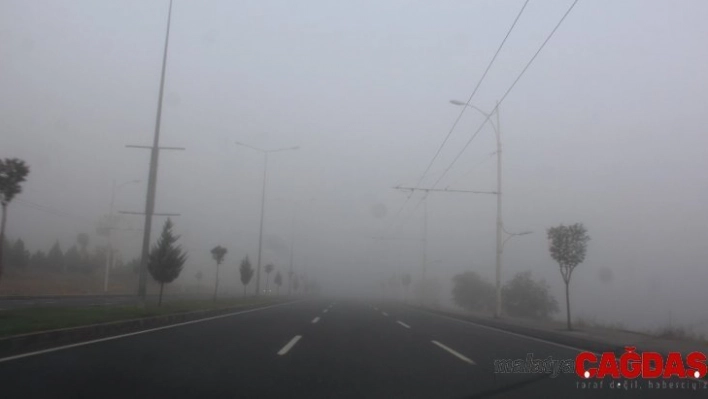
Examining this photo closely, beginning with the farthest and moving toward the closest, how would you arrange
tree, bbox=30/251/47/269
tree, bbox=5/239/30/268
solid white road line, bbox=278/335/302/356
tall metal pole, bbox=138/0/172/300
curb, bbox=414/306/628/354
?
tree, bbox=30/251/47/269, tree, bbox=5/239/30/268, tall metal pole, bbox=138/0/172/300, curb, bbox=414/306/628/354, solid white road line, bbox=278/335/302/356

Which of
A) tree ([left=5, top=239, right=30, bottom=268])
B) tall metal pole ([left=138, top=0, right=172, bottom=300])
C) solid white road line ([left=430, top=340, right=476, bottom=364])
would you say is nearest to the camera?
solid white road line ([left=430, top=340, right=476, bottom=364])

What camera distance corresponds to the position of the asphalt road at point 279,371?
324 inches

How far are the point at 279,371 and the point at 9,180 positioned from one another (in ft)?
42.3

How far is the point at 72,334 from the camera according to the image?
46.4 feet

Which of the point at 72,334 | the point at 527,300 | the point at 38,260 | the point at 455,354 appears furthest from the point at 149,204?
the point at 38,260

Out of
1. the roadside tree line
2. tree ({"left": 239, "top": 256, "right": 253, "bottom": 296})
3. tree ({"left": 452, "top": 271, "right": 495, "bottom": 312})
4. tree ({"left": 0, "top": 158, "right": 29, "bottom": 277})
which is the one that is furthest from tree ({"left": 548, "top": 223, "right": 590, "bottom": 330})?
tree ({"left": 452, "top": 271, "right": 495, "bottom": 312})

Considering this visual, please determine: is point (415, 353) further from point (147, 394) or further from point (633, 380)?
point (147, 394)

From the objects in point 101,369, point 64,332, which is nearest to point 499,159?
point 64,332

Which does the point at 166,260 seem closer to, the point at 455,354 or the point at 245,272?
the point at 455,354

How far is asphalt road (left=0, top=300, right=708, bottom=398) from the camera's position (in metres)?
8.23

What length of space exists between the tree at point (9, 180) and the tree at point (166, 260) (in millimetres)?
8793

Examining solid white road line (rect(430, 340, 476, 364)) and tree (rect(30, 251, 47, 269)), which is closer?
solid white road line (rect(430, 340, 476, 364))

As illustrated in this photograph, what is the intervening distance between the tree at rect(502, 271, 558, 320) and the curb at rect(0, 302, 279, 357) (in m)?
48.8

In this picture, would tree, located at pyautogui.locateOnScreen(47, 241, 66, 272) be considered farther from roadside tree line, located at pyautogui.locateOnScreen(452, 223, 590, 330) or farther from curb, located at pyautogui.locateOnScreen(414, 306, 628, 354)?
curb, located at pyautogui.locateOnScreen(414, 306, 628, 354)
